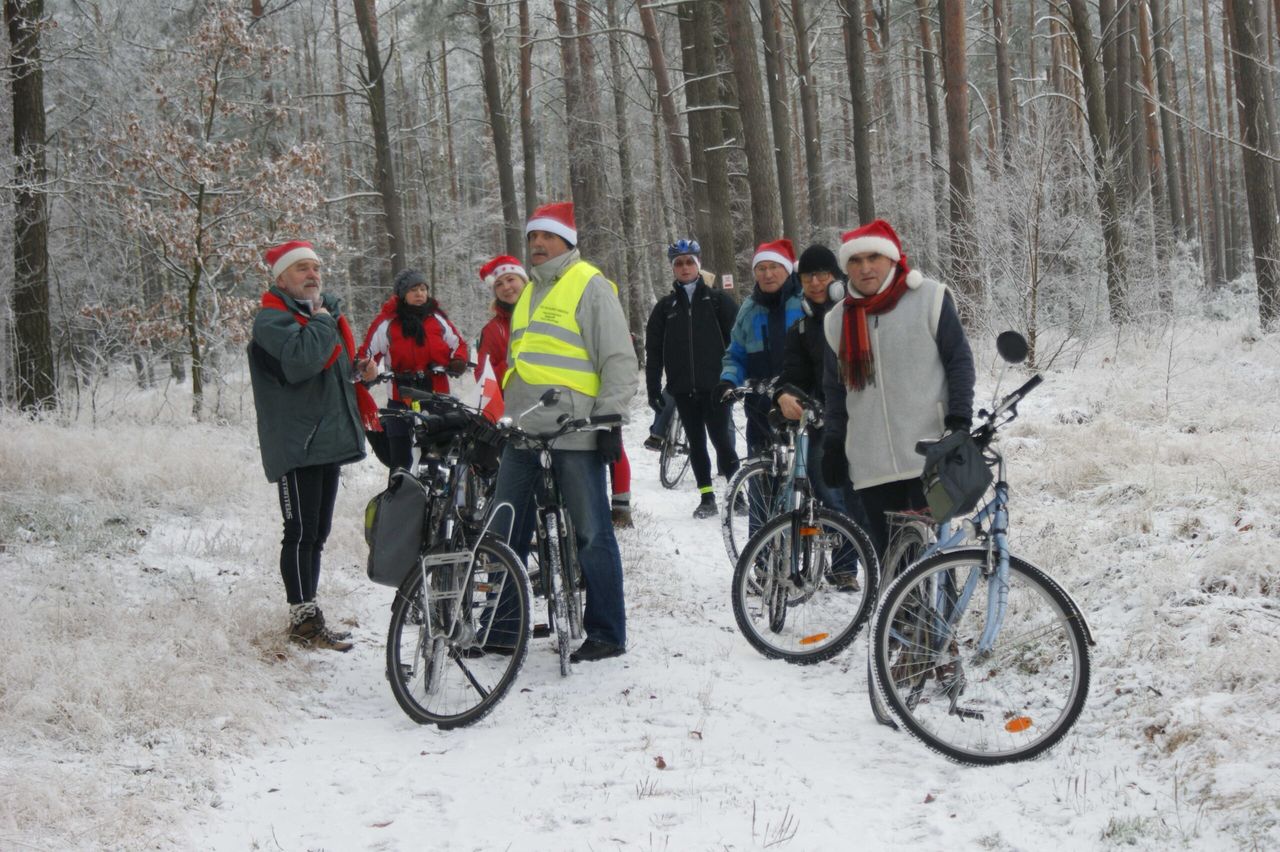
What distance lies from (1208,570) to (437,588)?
3615mm

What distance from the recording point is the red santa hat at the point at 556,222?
5.07m

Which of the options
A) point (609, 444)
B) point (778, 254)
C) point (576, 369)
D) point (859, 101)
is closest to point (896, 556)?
point (609, 444)

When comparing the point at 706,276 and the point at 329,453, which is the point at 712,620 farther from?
the point at 706,276

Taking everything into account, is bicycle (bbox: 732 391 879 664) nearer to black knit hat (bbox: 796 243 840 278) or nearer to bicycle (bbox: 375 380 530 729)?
black knit hat (bbox: 796 243 840 278)

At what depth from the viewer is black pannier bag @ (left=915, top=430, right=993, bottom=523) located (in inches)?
147

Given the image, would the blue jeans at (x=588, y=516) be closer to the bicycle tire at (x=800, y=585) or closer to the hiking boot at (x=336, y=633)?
the bicycle tire at (x=800, y=585)

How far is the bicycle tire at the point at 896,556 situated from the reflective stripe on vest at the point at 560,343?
1.63 m

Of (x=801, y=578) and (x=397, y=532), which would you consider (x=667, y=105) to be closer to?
(x=801, y=578)

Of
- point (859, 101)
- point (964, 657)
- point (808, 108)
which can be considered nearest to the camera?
point (964, 657)

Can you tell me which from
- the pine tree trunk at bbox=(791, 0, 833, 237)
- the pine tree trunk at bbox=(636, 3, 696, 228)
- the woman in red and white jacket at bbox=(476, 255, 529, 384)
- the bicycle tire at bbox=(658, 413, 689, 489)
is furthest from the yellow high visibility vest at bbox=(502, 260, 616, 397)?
the pine tree trunk at bbox=(791, 0, 833, 237)

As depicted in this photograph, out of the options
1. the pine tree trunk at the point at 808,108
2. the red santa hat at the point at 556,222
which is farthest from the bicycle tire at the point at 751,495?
the pine tree trunk at the point at 808,108

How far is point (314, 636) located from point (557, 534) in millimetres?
1445

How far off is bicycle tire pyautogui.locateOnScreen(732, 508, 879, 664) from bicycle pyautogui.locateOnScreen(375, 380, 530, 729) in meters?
1.24

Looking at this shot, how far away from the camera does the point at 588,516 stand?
5.07 metres
